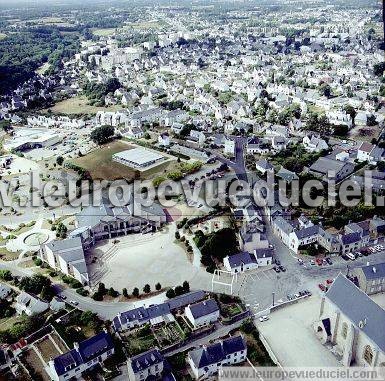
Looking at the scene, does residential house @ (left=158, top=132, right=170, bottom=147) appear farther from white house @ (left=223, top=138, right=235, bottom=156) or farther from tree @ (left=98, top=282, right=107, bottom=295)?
tree @ (left=98, top=282, right=107, bottom=295)

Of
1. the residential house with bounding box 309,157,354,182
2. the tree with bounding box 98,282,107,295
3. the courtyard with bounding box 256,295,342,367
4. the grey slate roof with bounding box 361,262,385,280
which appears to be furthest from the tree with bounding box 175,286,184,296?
the residential house with bounding box 309,157,354,182

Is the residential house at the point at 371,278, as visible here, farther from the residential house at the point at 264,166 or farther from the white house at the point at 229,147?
the white house at the point at 229,147

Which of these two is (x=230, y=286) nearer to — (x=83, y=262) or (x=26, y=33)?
(x=83, y=262)

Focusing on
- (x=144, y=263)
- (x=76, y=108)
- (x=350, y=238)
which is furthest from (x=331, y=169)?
(x=76, y=108)

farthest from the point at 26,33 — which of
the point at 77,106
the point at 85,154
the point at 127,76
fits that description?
the point at 85,154

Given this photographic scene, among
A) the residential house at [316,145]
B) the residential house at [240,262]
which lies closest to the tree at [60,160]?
the residential house at [240,262]

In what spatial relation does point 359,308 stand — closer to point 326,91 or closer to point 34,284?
point 34,284
